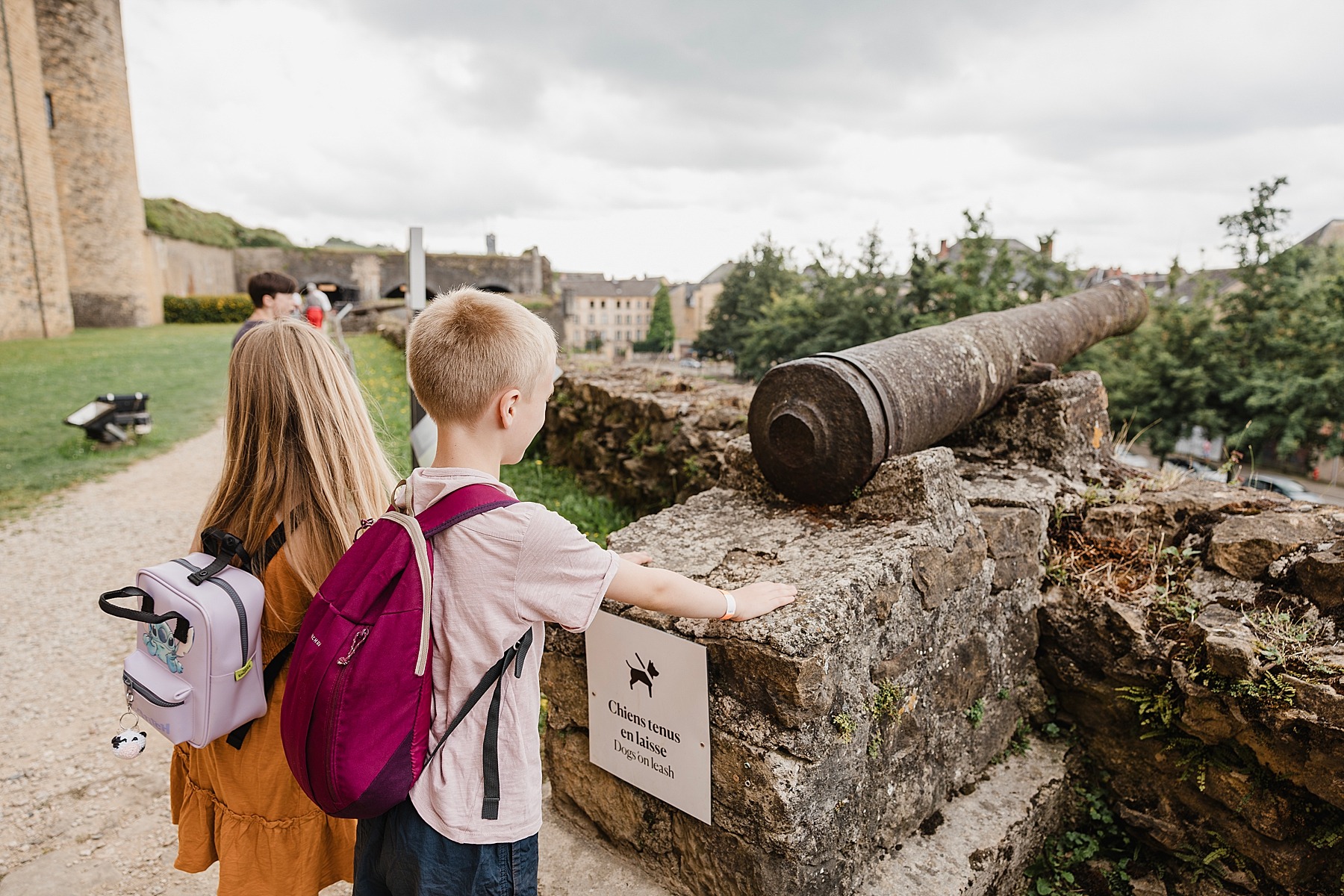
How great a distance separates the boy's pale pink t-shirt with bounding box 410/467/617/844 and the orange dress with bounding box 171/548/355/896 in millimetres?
499

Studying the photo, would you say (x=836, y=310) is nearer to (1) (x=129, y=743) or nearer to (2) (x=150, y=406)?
(2) (x=150, y=406)

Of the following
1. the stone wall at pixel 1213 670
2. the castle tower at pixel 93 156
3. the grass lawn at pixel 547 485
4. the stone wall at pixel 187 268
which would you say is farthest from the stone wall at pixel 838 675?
the stone wall at pixel 187 268

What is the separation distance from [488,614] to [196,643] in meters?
0.64

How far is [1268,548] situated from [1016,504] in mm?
848

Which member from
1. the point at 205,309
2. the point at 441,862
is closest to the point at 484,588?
the point at 441,862

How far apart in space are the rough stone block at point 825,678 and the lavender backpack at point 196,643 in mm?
975

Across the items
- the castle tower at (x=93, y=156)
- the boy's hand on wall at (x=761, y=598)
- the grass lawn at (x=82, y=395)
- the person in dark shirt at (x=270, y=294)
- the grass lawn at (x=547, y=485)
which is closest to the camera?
the boy's hand on wall at (x=761, y=598)

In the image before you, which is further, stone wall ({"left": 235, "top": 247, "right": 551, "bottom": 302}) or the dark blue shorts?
stone wall ({"left": 235, "top": 247, "right": 551, "bottom": 302})

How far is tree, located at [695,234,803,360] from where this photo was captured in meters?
40.0

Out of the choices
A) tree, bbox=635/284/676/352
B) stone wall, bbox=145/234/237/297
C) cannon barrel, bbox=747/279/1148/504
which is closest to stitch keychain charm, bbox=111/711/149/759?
cannon barrel, bbox=747/279/1148/504

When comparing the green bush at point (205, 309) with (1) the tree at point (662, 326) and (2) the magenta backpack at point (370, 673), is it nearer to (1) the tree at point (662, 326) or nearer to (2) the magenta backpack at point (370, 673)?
(2) the magenta backpack at point (370, 673)

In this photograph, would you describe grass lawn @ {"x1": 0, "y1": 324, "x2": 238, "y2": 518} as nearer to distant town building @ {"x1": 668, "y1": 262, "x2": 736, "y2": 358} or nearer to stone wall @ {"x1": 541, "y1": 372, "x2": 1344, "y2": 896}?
stone wall @ {"x1": 541, "y1": 372, "x2": 1344, "y2": 896}

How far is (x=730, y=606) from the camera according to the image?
180 cm

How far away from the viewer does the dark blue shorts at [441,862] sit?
1.52 m
